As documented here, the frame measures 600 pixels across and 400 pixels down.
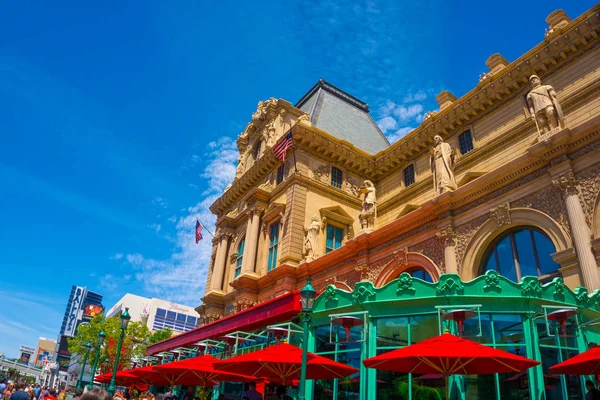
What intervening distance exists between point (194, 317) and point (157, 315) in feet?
107

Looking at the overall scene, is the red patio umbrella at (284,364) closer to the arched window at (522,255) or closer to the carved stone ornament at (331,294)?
the carved stone ornament at (331,294)

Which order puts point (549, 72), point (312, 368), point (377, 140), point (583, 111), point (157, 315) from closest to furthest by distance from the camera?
point (312, 368)
point (583, 111)
point (549, 72)
point (377, 140)
point (157, 315)

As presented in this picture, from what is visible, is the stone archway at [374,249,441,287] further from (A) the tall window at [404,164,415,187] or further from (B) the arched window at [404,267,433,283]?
(A) the tall window at [404,164,415,187]

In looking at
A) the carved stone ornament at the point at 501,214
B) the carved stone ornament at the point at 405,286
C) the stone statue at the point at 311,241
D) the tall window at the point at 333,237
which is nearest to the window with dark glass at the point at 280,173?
the tall window at the point at 333,237

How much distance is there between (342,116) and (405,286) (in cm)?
2713

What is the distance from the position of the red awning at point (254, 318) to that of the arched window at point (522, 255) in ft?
24.4

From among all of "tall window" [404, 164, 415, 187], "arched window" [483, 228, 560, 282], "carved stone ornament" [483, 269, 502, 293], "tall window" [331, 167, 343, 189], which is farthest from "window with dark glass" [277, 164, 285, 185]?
"carved stone ornament" [483, 269, 502, 293]

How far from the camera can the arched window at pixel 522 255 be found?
14.9 m

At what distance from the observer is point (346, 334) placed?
13.2m

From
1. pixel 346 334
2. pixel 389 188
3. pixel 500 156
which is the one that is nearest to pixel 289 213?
pixel 389 188

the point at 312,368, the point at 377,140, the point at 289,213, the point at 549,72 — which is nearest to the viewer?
the point at 312,368

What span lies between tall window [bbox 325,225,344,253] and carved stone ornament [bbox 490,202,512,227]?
13003mm

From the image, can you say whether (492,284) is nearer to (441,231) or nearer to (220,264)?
(441,231)

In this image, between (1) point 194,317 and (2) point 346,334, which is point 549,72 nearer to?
(2) point 346,334
